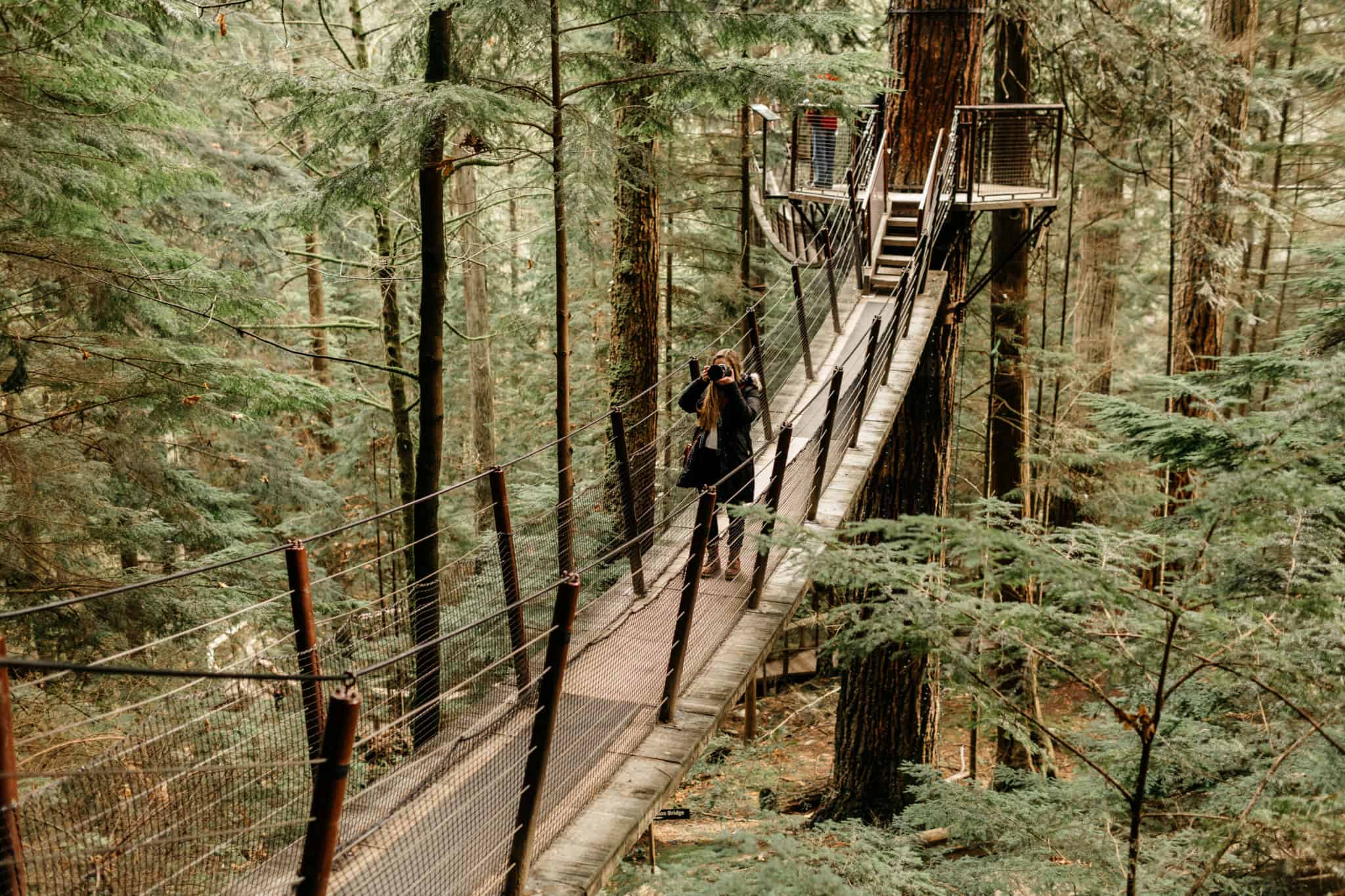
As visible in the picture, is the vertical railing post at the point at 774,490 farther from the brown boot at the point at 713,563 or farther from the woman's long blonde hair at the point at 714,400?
the woman's long blonde hair at the point at 714,400

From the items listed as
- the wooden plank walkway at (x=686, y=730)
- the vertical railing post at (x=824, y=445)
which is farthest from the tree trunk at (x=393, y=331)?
the vertical railing post at (x=824, y=445)

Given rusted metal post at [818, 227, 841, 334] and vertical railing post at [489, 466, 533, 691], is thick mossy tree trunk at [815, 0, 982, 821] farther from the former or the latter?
vertical railing post at [489, 466, 533, 691]

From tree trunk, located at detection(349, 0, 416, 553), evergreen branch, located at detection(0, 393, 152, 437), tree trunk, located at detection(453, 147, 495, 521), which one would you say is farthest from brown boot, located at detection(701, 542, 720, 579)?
tree trunk, located at detection(453, 147, 495, 521)

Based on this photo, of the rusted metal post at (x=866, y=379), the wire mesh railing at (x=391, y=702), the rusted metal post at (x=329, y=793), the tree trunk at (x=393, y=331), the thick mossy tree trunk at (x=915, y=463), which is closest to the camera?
the rusted metal post at (x=329, y=793)

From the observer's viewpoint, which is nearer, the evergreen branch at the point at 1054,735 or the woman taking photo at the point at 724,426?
the evergreen branch at the point at 1054,735

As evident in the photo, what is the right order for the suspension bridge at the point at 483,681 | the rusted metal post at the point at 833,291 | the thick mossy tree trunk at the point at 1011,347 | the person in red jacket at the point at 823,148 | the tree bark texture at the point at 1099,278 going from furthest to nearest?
the tree bark texture at the point at 1099,278
the thick mossy tree trunk at the point at 1011,347
the person in red jacket at the point at 823,148
the rusted metal post at the point at 833,291
the suspension bridge at the point at 483,681

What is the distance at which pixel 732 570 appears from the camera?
488cm

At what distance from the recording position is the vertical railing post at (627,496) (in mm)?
4750

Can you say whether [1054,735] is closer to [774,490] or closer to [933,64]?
[774,490]

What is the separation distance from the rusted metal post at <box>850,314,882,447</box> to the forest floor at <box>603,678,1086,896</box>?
187 centimetres

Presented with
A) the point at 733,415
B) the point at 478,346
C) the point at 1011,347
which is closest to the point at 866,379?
the point at 733,415

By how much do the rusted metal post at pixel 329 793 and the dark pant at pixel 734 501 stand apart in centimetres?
276

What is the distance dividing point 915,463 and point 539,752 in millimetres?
4851

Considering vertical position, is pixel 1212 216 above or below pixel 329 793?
above
